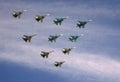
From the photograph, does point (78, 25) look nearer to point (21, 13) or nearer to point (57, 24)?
point (57, 24)

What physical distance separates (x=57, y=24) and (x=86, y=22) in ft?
32.7

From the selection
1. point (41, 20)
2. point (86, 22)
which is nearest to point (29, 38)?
point (41, 20)

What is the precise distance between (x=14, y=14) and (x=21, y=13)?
2.49 metres

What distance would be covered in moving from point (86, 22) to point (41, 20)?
15474mm

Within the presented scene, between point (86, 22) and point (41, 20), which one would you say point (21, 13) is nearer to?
point (41, 20)

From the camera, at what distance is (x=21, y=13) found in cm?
19775

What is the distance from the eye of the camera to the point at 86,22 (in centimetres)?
19962

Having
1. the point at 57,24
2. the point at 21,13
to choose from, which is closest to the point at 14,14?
the point at 21,13

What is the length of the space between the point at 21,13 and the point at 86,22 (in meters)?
22.5

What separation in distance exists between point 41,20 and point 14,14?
9427 millimetres

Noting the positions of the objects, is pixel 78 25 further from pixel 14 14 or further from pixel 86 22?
pixel 14 14

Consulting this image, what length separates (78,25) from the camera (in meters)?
200

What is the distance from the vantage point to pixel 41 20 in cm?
19838

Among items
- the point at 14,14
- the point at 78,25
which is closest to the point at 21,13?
the point at 14,14
